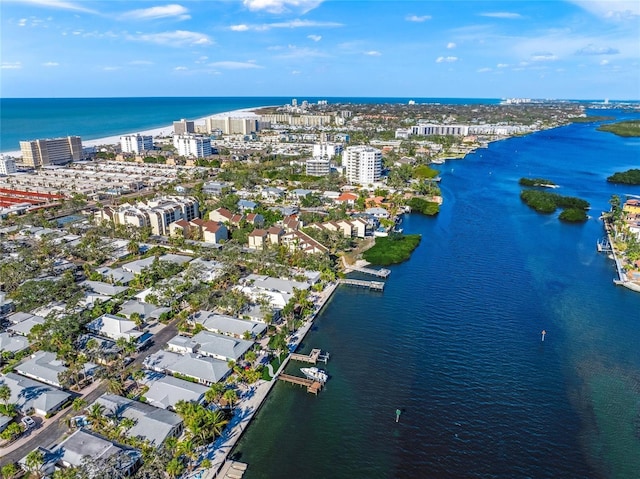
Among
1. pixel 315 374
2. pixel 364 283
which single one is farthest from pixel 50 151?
pixel 315 374

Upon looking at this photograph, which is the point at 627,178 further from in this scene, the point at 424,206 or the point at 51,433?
the point at 51,433

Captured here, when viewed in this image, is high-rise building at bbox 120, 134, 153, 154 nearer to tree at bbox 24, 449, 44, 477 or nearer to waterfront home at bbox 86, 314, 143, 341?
waterfront home at bbox 86, 314, 143, 341

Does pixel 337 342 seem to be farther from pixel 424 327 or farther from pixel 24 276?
pixel 24 276

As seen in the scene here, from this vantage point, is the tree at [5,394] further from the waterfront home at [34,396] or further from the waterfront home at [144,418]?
the waterfront home at [144,418]

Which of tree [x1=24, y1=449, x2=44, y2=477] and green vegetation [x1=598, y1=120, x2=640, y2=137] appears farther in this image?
green vegetation [x1=598, y1=120, x2=640, y2=137]

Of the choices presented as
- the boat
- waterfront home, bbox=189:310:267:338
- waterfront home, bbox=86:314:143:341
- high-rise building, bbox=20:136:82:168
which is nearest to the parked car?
Answer: waterfront home, bbox=86:314:143:341

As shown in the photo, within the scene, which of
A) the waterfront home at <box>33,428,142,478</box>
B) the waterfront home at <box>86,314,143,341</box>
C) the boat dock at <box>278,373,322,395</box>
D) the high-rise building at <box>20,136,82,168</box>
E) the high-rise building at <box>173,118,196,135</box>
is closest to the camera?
the waterfront home at <box>33,428,142,478</box>
